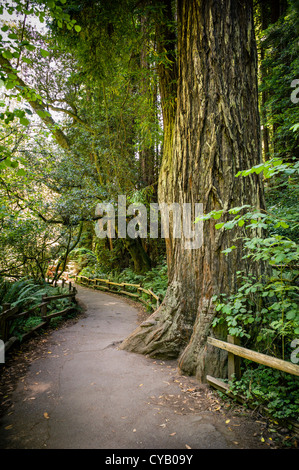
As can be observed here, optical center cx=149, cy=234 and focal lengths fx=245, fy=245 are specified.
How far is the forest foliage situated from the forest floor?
512 millimetres

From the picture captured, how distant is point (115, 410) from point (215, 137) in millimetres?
4178

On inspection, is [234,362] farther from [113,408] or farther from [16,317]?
[16,317]

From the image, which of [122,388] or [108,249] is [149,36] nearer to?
[122,388]

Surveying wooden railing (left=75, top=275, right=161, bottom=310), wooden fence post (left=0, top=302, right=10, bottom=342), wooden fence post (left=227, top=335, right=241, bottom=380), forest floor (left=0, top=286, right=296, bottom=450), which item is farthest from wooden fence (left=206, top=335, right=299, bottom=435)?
wooden railing (left=75, top=275, right=161, bottom=310)

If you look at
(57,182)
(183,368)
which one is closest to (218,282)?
(183,368)

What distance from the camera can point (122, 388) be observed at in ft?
12.3

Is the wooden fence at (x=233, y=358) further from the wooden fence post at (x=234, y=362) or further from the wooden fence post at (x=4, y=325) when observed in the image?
the wooden fence post at (x=4, y=325)

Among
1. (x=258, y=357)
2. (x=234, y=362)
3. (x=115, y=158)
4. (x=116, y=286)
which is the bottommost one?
(x=116, y=286)

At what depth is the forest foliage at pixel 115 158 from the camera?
9.63 feet

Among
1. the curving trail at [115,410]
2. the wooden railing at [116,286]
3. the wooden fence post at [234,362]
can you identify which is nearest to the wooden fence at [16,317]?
the curving trail at [115,410]

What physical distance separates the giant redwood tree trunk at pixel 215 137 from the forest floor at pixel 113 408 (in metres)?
0.61

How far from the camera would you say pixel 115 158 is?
12883 mm

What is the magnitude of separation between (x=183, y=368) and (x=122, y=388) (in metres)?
1.01

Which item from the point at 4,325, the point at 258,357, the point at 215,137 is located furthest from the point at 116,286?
the point at 258,357
